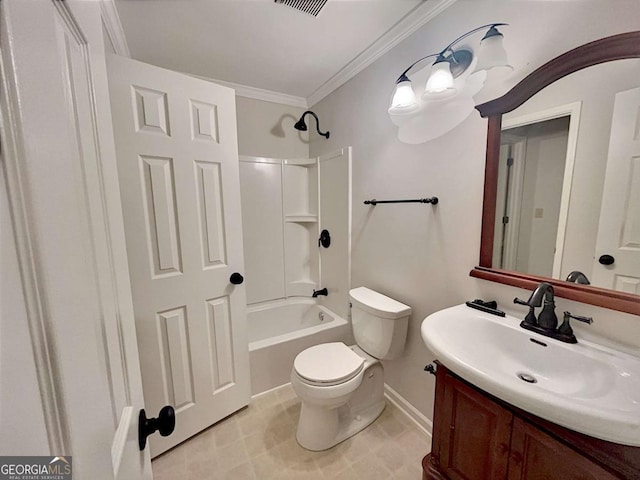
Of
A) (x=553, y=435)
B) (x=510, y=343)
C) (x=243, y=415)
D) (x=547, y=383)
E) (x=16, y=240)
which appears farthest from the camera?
(x=243, y=415)

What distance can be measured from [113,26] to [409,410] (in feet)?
9.52

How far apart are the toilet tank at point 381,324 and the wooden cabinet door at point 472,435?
0.49 meters

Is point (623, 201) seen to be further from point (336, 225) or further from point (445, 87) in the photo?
point (336, 225)

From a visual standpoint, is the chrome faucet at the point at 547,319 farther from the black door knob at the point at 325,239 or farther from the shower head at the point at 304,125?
the shower head at the point at 304,125

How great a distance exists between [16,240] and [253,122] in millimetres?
2462

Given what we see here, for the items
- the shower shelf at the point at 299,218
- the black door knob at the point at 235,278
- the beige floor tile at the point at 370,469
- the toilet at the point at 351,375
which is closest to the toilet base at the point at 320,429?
the toilet at the point at 351,375

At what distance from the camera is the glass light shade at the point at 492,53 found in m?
1.07

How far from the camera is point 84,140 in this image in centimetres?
41

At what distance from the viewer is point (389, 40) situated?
159 centimetres

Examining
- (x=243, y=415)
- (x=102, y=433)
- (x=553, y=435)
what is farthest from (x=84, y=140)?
(x=243, y=415)

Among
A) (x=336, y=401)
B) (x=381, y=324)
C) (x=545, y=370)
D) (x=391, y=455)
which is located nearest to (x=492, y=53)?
(x=545, y=370)

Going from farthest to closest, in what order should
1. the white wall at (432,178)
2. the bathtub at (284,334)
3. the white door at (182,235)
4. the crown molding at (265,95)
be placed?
the crown molding at (265,95), the bathtub at (284,334), the white door at (182,235), the white wall at (432,178)

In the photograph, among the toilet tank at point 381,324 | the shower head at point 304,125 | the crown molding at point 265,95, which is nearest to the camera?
the toilet tank at point 381,324

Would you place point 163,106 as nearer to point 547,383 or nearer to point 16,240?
point 16,240
